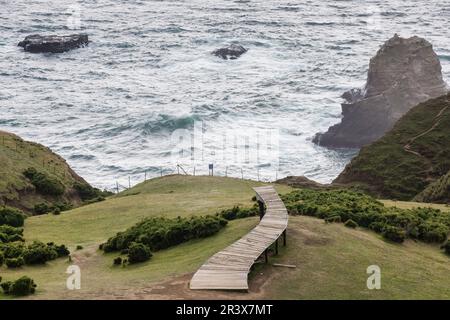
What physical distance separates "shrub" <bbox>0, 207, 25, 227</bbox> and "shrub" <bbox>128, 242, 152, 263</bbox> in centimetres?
1459

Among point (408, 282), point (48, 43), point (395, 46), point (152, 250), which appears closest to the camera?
point (408, 282)

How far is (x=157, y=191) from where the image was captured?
220ft

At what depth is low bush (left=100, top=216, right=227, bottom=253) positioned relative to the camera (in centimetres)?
4303

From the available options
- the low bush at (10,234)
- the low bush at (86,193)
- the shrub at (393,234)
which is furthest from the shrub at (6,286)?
the low bush at (86,193)

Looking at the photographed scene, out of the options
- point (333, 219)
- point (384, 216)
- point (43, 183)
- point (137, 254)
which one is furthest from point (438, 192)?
point (43, 183)

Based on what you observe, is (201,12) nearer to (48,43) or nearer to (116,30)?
(116,30)

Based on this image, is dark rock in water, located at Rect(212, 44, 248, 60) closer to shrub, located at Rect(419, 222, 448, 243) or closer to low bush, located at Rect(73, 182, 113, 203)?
low bush, located at Rect(73, 182, 113, 203)

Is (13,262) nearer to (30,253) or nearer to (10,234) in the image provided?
(30,253)

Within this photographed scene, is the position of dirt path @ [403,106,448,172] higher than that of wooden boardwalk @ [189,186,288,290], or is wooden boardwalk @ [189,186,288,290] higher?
wooden boardwalk @ [189,186,288,290]

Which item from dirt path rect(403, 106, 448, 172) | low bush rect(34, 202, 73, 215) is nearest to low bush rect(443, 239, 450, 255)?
dirt path rect(403, 106, 448, 172)

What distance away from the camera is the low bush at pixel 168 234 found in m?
43.0

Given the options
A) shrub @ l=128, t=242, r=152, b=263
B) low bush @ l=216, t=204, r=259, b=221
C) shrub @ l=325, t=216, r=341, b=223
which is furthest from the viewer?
low bush @ l=216, t=204, r=259, b=221

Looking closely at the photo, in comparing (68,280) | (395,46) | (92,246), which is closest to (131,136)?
(395,46)

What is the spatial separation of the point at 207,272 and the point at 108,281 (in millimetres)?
5941
